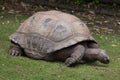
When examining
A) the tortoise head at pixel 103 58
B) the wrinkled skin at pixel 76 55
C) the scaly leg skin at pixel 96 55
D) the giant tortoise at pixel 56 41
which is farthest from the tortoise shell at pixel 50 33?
the tortoise head at pixel 103 58

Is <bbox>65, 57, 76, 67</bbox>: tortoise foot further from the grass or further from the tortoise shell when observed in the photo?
the tortoise shell

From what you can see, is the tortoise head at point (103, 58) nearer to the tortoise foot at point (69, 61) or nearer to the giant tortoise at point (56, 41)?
the giant tortoise at point (56, 41)

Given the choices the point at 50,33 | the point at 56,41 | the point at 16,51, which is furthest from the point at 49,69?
the point at 16,51

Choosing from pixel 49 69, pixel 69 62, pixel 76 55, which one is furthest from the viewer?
pixel 76 55

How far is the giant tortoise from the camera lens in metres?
6.71

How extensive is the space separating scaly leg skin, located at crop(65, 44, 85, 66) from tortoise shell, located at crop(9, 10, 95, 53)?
0.14 meters

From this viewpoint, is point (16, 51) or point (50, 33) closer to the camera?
point (50, 33)

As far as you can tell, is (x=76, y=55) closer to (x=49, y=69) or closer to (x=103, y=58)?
(x=103, y=58)

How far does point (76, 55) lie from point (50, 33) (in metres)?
0.55

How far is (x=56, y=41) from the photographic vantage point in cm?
670

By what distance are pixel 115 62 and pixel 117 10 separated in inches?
196

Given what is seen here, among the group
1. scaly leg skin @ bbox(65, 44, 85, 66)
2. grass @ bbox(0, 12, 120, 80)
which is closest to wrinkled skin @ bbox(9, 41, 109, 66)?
scaly leg skin @ bbox(65, 44, 85, 66)

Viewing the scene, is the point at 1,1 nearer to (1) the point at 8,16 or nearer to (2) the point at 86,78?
(1) the point at 8,16

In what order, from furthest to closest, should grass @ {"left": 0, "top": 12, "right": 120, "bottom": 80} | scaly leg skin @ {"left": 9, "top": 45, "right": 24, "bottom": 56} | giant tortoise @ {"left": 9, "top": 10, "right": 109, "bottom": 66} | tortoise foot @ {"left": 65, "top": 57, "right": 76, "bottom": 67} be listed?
scaly leg skin @ {"left": 9, "top": 45, "right": 24, "bottom": 56}, giant tortoise @ {"left": 9, "top": 10, "right": 109, "bottom": 66}, tortoise foot @ {"left": 65, "top": 57, "right": 76, "bottom": 67}, grass @ {"left": 0, "top": 12, "right": 120, "bottom": 80}
